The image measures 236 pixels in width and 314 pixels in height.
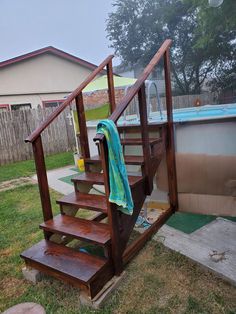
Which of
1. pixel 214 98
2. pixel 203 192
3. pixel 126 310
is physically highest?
pixel 214 98

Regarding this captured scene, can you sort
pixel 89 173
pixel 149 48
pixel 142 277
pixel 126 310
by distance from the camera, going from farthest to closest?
1. pixel 149 48
2. pixel 89 173
3. pixel 142 277
4. pixel 126 310

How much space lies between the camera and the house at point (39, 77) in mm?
9984

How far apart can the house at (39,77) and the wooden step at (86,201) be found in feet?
27.6

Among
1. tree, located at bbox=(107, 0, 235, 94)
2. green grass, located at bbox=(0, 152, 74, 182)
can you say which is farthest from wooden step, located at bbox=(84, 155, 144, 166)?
tree, located at bbox=(107, 0, 235, 94)

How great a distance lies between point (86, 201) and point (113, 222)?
1.97ft

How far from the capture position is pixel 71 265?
2.14 metres

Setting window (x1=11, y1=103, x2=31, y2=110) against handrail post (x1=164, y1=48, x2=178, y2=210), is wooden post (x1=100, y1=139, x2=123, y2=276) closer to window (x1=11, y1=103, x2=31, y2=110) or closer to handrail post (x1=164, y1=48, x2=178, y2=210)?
handrail post (x1=164, y1=48, x2=178, y2=210)

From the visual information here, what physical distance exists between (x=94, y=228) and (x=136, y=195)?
1.60 feet

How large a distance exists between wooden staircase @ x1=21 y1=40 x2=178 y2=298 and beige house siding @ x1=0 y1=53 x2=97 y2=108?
8.00m

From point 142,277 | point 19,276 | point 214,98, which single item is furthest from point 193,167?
point 214,98

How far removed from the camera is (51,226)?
2.46 meters

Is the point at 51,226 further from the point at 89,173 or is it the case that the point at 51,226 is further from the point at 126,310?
the point at 126,310

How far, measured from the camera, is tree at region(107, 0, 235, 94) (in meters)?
16.2

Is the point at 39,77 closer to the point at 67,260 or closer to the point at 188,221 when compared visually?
the point at 188,221
